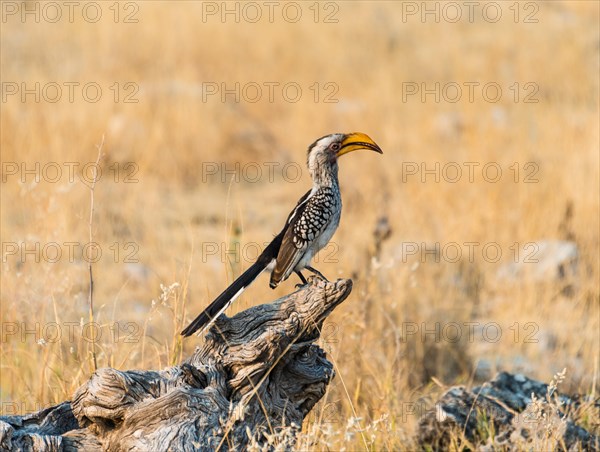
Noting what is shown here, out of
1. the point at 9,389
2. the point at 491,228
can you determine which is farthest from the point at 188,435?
the point at 491,228

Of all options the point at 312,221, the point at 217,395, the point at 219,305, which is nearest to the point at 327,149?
the point at 312,221

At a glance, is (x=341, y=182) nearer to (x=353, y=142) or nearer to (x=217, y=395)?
(x=353, y=142)

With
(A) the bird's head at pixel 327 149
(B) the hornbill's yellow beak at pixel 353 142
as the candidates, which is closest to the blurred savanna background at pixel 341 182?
(A) the bird's head at pixel 327 149

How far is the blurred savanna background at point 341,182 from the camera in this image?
538 cm

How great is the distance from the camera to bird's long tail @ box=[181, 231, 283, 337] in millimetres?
3564

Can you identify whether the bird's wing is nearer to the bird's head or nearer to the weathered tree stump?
the bird's head

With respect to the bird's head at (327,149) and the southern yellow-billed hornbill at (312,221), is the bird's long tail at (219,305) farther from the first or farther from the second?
the bird's head at (327,149)

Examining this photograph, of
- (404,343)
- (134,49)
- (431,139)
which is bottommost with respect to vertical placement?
(404,343)

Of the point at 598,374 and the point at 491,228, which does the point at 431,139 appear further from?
the point at 598,374

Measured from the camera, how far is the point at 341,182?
9.99m

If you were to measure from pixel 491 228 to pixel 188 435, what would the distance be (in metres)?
5.88

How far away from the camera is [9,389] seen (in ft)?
16.8

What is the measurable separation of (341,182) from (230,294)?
6272mm

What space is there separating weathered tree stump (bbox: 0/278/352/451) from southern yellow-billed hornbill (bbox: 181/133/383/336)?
1.38 feet
